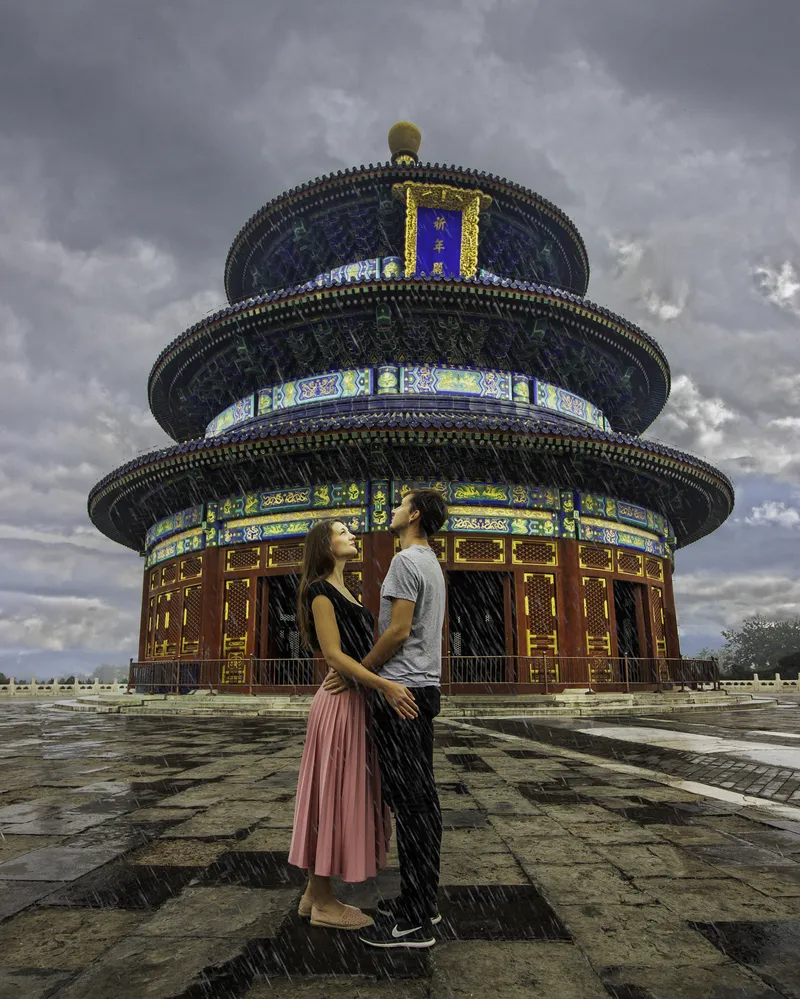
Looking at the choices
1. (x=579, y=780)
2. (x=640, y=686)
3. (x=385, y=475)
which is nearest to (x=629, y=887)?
(x=579, y=780)

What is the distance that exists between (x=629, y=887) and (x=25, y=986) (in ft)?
7.62

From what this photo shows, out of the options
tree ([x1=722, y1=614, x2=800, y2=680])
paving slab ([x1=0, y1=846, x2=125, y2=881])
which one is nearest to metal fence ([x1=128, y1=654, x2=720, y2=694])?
paving slab ([x1=0, y1=846, x2=125, y2=881])

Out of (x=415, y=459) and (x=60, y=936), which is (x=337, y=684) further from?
(x=415, y=459)

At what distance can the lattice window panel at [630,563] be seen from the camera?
17578 millimetres

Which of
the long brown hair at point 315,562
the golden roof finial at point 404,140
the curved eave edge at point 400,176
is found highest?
the golden roof finial at point 404,140

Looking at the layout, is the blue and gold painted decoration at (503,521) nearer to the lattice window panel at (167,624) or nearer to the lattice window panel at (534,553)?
the lattice window panel at (534,553)

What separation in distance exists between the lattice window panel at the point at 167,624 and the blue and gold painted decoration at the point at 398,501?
170cm

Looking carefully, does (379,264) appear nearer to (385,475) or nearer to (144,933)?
(385,475)

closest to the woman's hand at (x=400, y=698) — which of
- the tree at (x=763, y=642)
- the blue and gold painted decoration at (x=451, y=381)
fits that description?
the blue and gold painted decoration at (x=451, y=381)

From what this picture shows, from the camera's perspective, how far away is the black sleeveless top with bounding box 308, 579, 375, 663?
2844 millimetres

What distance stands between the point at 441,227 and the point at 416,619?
20.1 meters

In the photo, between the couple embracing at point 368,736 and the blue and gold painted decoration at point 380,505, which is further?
the blue and gold painted decoration at point 380,505

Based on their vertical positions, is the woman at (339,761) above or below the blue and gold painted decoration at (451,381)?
below

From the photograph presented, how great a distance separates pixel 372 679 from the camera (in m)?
2.70
